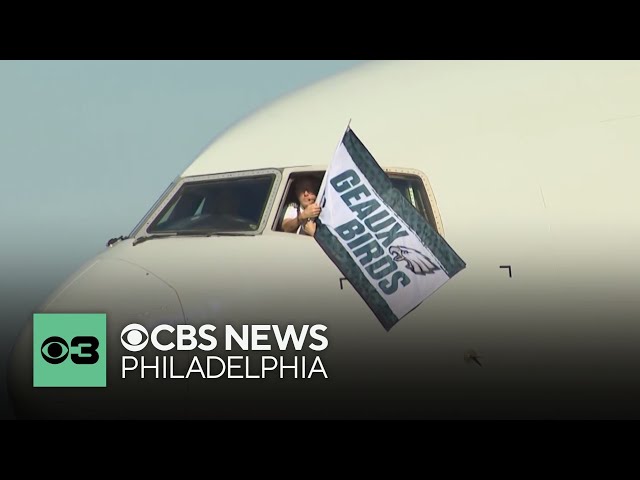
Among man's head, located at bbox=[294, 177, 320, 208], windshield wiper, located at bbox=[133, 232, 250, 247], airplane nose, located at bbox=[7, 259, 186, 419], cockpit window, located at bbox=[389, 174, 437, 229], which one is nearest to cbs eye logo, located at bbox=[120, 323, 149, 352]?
airplane nose, located at bbox=[7, 259, 186, 419]

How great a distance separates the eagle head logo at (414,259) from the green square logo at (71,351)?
231 cm

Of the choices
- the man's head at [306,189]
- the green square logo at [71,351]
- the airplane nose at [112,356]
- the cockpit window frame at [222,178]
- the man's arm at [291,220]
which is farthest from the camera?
the man's head at [306,189]

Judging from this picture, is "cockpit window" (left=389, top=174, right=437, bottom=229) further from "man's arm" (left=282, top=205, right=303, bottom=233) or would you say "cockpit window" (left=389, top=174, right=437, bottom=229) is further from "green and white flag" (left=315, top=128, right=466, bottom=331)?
"man's arm" (left=282, top=205, right=303, bottom=233)

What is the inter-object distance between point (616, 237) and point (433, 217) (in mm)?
1405

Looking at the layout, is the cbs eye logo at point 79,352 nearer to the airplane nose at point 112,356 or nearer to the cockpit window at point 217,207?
the airplane nose at point 112,356

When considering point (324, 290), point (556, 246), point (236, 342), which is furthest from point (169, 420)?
point (556, 246)

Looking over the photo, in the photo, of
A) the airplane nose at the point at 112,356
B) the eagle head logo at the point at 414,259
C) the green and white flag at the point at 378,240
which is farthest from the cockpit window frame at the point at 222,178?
the eagle head logo at the point at 414,259

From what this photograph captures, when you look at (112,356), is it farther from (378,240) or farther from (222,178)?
(378,240)

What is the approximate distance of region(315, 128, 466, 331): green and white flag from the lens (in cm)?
952

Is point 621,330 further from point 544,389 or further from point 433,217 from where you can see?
point 433,217

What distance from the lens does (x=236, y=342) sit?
950 centimetres

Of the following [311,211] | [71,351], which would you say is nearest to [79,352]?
[71,351]

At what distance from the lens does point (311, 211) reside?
9.80 meters

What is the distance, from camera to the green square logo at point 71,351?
970 cm
